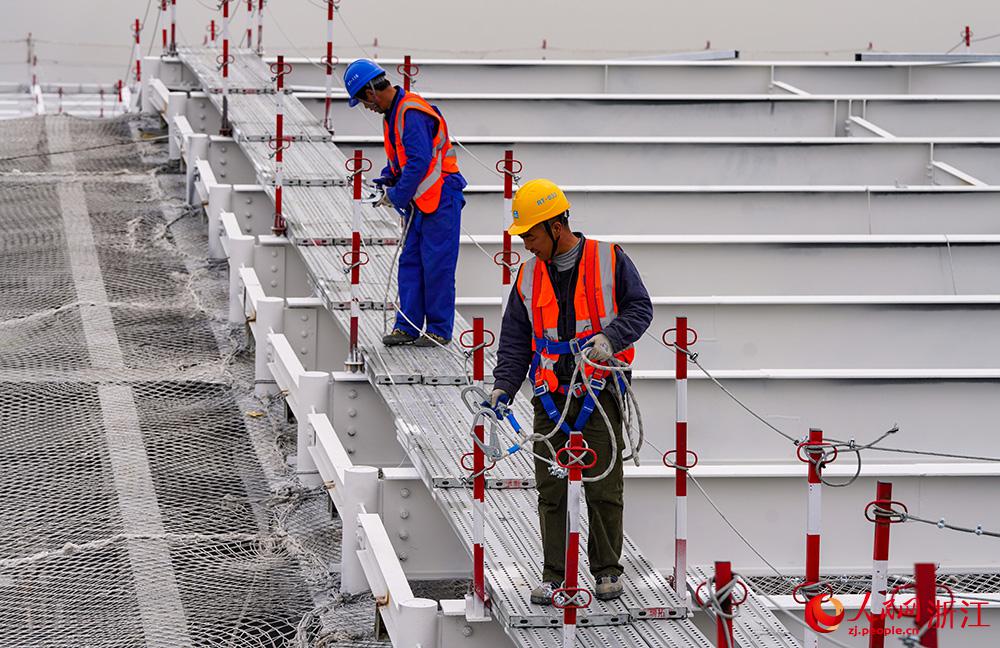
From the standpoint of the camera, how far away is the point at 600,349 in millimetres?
5664

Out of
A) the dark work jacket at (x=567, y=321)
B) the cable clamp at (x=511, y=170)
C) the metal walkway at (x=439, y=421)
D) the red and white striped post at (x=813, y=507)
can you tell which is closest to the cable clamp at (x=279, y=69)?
the metal walkway at (x=439, y=421)

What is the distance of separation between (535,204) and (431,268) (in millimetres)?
2661

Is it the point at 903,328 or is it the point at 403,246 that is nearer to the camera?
the point at 403,246

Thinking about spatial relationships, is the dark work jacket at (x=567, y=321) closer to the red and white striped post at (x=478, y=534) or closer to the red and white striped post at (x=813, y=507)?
the red and white striped post at (x=478, y=534)

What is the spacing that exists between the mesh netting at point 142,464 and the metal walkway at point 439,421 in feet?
2.54

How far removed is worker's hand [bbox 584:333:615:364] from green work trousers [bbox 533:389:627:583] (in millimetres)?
254

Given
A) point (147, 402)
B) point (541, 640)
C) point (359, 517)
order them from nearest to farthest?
point (541, 640) → point (359, 517) → point (147, 402)

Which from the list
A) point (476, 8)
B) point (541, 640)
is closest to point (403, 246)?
point (541, 640)

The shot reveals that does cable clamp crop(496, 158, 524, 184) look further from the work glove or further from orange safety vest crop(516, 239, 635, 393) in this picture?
the work glove

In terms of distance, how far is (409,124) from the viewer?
8.07m

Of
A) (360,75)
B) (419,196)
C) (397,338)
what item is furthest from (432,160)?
(397,338)

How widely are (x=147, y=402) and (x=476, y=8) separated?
16.3 m

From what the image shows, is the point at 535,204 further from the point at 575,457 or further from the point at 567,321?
the point at 575,457

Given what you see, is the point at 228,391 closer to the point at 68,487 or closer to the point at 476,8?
the point at 68,487
